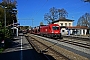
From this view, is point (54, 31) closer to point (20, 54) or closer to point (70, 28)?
point (20, 54)

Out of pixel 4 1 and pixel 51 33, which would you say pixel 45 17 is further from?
pixel 51 33

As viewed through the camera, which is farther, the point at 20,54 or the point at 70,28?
the point at 70,28

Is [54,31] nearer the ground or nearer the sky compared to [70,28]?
nearer the ground

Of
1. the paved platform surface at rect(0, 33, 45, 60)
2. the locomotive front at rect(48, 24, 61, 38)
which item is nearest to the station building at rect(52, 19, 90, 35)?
the locomotive front at rect(48, 24, 61, 38)

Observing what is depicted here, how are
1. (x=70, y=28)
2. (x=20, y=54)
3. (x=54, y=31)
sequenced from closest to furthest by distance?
(x=20, y=54) < (x=54, y=31) < (x=70, y=28)

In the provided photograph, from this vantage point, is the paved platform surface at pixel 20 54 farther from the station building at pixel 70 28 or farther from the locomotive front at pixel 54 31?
the station building at pixel 70 28

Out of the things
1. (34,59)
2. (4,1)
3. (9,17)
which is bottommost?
(34,59)

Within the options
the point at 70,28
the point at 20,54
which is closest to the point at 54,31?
the point at 20,54

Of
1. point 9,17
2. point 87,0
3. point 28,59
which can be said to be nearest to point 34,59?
point 28,59

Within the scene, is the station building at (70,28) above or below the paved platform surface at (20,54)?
above

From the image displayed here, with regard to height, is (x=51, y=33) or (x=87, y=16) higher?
(x=87, y=16)

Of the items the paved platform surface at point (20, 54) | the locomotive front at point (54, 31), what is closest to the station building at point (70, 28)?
the locomotive front at point (54, 31)

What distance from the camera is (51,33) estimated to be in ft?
143

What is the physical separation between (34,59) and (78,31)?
251 ft
